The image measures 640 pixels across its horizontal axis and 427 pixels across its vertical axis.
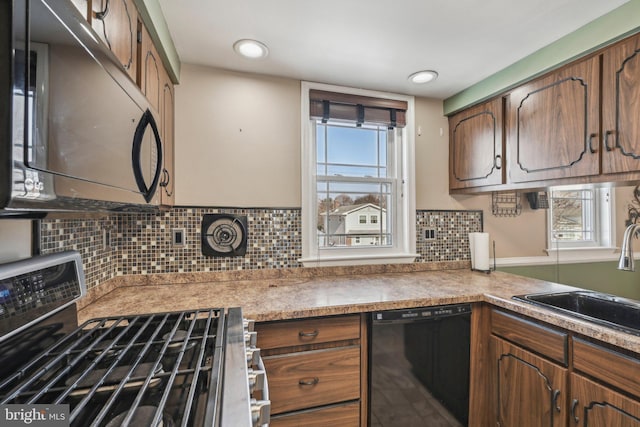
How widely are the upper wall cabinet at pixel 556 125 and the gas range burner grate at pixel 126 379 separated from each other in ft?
6.17

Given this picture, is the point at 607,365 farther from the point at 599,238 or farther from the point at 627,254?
the point at 599,238

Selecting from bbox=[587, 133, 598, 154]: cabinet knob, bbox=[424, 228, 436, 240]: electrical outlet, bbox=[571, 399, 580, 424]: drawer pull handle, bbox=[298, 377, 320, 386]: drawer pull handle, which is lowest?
bbox=[571, 399, 580, 424]: drawer pull handle

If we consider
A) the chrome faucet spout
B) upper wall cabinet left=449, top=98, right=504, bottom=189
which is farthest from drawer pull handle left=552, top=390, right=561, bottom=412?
upper wall cabinet left=449, top=98, right=504, bottom=189

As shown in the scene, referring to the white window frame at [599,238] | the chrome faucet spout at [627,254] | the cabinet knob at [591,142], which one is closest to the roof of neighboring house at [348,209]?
the cabinet knob at [591,142]

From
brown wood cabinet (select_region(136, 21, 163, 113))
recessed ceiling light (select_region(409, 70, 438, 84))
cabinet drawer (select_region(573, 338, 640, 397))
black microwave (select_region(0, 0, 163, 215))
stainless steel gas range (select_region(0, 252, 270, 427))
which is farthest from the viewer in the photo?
recessed ceiling light (select_region(409, 70, 438, 84))

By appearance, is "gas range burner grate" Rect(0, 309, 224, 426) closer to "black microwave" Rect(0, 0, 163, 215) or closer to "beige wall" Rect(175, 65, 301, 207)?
"black microwave" Rect(0, 0, 163, 215)

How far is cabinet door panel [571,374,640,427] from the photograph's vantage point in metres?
1.04

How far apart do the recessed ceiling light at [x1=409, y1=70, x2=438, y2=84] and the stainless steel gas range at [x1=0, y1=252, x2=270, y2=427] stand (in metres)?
1.86

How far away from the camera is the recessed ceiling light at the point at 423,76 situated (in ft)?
6.30

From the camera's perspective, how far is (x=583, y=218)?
2713 mm

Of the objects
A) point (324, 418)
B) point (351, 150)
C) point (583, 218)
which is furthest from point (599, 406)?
point (583, 218)

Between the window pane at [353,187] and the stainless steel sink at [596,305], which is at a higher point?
the window pane at [353,187]

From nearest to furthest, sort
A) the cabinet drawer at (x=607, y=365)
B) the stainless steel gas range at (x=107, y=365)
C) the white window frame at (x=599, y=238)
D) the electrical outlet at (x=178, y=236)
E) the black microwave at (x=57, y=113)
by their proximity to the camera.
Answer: the black microwave at (x=57, y=113) < the stainless steel gas range at (x=107, y=365) < the cabinet drawer at (x=607, y=365) < the electrical outlet at (x=178, y=236) < the white window frame at (x=599, y=238)

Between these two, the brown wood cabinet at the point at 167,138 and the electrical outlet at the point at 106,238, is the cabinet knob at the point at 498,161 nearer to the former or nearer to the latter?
the brown wood cabinet at the point at 167,138
